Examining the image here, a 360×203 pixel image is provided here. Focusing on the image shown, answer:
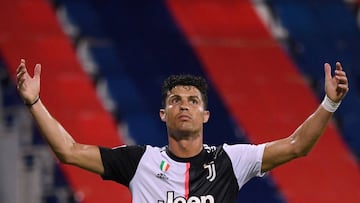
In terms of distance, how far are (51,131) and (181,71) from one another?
6.27 metres

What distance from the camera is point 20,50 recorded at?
33.5 ft

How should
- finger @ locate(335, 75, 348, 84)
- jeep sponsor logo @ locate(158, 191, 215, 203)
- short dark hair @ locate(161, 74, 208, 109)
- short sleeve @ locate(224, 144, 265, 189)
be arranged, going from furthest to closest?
short dark hair @ locate(161, 74, 208, 109)
short sleeve @ locate(224, 144, 265, 189)
jeep sponsor logo @ locate(158, 191, 215, 203)
finger @ locate(335, 75, 348, 84)

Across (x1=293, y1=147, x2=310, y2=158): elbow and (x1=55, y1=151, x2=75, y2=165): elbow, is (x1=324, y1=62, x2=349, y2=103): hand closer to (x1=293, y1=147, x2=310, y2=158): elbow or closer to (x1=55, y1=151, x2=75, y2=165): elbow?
(x1=293, y1=147, x2=310, y2=158): elbow

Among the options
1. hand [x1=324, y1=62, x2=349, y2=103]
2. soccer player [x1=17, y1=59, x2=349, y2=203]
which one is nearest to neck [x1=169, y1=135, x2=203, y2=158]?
soccer player [x1=17, y1=59, x2=349, y2=203]

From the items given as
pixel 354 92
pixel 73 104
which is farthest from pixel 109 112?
pixel 354 92

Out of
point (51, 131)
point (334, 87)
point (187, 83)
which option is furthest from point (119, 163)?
point (334, 87)

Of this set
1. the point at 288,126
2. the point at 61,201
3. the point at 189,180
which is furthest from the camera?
the point at 288,126

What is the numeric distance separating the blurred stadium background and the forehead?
3.86 m

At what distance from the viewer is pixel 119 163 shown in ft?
17.2

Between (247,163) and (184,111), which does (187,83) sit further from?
(247,163)

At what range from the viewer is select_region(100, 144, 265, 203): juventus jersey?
203 inches

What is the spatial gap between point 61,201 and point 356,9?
492 cm

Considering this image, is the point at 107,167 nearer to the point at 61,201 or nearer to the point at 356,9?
the point at 61,201

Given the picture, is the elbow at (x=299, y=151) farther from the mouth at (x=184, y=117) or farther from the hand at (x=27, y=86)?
the hand at (x=27, y=86)
